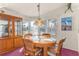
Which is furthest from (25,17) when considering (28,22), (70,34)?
(70,34)

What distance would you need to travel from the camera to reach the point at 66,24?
283 cm

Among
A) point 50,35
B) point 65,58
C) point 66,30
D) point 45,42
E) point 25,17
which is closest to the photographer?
point 65,58

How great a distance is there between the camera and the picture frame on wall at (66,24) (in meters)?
2.72

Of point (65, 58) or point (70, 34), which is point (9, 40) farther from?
point (65, 58)

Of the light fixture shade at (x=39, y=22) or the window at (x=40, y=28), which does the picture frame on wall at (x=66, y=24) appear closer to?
the window at (x=40, y=28)

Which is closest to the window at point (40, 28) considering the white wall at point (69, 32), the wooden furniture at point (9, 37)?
the white wall at point (69, 32)

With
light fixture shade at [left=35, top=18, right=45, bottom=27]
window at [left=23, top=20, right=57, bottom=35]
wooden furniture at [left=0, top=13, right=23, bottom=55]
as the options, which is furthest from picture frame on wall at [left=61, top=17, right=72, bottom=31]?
wooden furniture at [left=0, top=13, right=23, bottom=55]

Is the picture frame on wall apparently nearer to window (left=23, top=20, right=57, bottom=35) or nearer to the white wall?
the white wall

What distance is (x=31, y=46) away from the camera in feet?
9.60

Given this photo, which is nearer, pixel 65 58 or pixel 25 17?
pixel 65 58

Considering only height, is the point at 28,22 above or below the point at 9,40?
above

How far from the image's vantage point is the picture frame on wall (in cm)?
272

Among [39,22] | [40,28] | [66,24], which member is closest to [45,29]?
[40,28]

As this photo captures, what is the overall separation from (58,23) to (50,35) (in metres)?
0.38
